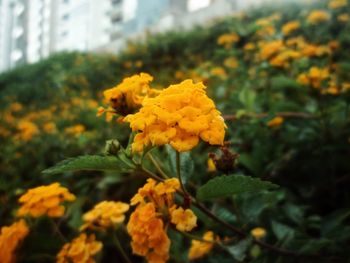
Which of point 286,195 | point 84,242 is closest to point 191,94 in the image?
point 84,242

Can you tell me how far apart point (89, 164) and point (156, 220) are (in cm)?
12

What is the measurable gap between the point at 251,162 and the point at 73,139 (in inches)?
42.6

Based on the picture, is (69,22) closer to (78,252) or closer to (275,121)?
(275,121)

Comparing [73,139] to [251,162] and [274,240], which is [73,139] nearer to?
[251,162]

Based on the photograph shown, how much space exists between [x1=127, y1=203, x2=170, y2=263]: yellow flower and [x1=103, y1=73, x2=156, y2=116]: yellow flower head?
0.16 metres

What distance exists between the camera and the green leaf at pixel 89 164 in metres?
0.47

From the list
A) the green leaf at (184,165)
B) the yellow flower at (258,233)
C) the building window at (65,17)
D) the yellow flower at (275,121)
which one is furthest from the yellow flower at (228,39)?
the building window at (65,17)

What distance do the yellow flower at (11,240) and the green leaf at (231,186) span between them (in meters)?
0.34

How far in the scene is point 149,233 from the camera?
51 cm

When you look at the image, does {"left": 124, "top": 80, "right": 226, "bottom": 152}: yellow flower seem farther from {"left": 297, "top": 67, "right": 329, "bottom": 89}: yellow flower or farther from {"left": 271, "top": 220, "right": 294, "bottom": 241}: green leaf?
{"left": 297, "top": 67, "right": 329, "bottom": 89}: yellow flower

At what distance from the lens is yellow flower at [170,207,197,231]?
0.51 metres

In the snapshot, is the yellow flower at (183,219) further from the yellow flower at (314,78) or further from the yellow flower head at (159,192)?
the yellow flower at (314,78)

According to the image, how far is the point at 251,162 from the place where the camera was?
38.6 inches

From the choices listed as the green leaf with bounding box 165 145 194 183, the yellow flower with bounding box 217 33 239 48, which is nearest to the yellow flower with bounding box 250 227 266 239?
the green leaf with bounding box 165 145 194 183
